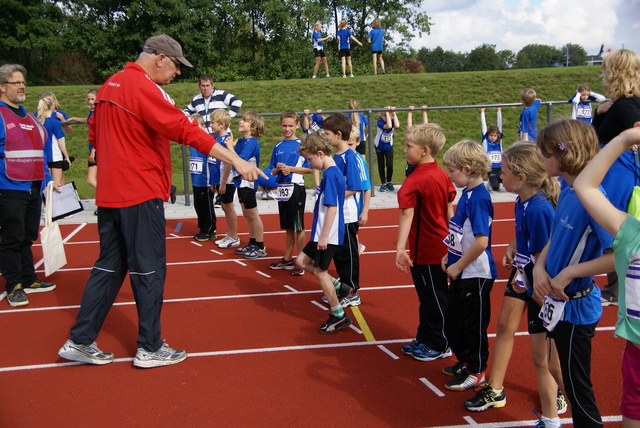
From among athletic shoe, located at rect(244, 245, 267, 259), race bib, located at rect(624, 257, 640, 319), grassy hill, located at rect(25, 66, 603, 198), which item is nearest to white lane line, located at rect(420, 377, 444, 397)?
race bib, located at rect(624, 257, 640, 319)

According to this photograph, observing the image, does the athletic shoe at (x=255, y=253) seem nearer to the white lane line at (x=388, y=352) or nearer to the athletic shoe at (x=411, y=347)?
Result: the white lane line at (x=388, y=352)

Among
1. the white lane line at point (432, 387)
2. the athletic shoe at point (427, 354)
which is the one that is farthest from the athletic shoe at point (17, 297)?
the white lane line at point (432, 387)

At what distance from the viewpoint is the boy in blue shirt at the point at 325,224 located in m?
4.79

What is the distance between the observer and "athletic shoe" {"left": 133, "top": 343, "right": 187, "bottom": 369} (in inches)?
168

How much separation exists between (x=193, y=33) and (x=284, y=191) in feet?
90.7

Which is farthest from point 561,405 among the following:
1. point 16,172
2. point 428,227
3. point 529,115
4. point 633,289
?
point 529,115

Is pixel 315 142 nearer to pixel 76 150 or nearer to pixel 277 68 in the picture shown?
pixel 76 150

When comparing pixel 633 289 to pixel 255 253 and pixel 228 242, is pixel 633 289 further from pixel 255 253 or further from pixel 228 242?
pixel 228 242

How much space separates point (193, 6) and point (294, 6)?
5973mm

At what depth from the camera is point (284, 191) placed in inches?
269

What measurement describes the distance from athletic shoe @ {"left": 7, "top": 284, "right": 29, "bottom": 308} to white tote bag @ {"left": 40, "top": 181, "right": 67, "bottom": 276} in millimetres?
503

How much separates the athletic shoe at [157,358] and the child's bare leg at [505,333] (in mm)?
2350

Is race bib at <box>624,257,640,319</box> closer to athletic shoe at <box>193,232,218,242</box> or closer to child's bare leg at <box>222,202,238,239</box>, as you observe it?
child's bare leg at <box>222,202,238,239</box>

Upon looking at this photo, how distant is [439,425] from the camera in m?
3.38
